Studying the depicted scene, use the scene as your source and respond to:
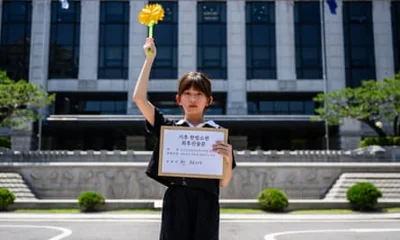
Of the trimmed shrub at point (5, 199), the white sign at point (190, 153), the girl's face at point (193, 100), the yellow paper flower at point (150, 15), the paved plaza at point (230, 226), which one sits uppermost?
the yellow paper flower at point (150, 15)

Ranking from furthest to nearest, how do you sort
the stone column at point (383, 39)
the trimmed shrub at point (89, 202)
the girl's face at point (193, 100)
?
the stone column at point (383, 39) → the trimmed shrub at point (89, 202) → the girl's face at point (193, 100)

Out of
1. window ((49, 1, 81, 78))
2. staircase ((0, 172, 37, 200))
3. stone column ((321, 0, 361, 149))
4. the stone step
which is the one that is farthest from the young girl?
window ((49, 1, 81, 78))

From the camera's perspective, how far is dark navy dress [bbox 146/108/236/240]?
121 inches

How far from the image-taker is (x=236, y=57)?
4034 cm

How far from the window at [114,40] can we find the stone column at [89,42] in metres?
0.55

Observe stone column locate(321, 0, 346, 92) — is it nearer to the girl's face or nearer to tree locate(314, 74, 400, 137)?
tree locate(314, 74, 400, 137)

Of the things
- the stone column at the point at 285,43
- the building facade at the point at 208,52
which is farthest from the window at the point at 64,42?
the stone column at the point at 285,43

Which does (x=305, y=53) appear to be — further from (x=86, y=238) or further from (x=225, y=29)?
(x=86, y=238)

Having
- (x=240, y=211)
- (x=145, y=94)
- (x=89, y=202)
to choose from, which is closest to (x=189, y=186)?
(x=145, y=94)

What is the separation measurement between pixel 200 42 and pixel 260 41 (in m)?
6.53

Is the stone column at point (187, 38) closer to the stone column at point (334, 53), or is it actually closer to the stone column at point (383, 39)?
the stone column at point (334, 53)

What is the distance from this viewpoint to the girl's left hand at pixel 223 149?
3.17 metres

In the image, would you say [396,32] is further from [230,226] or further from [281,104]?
[230,226]

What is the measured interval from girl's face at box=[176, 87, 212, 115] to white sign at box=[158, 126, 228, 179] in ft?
0.63
